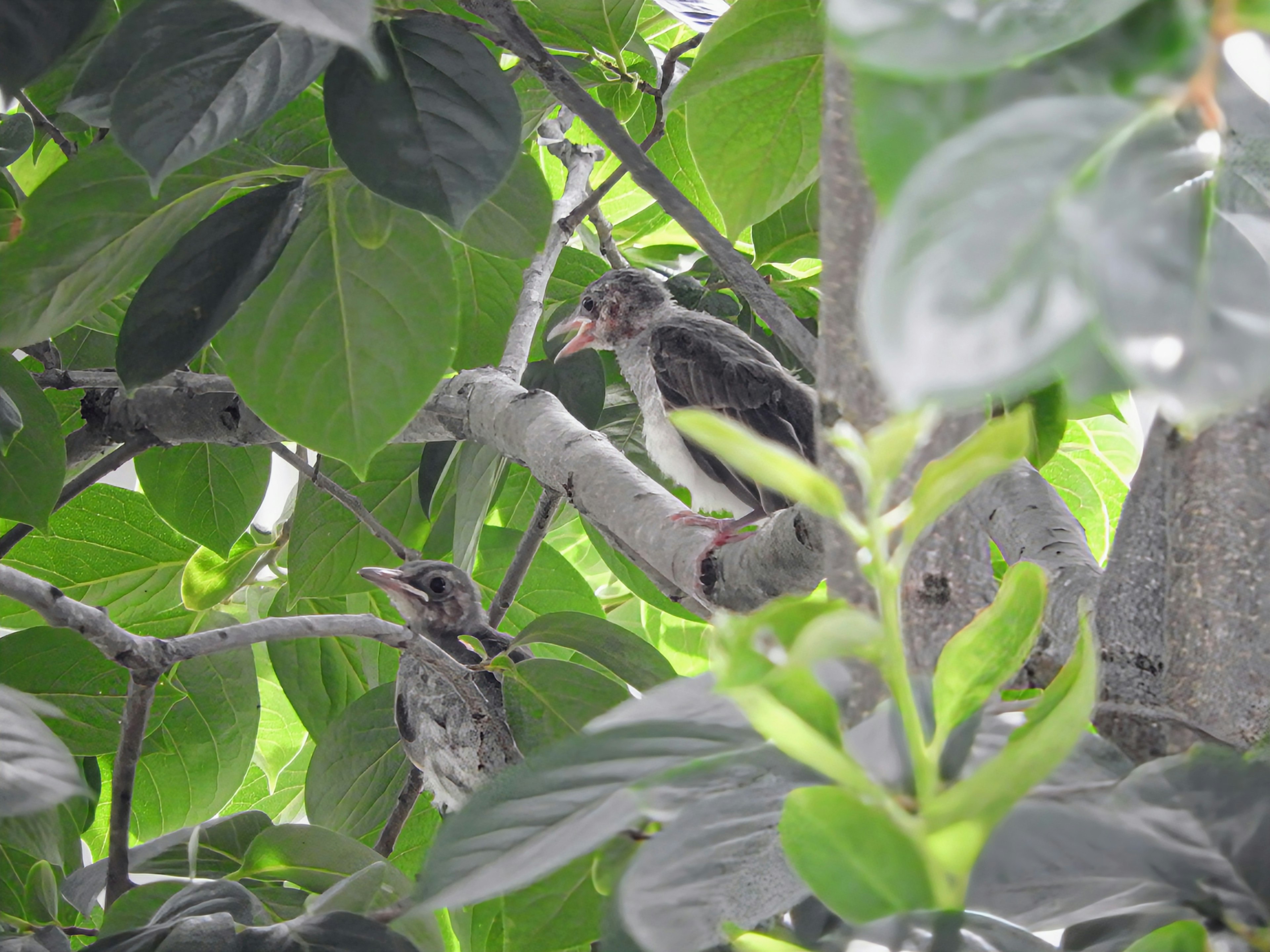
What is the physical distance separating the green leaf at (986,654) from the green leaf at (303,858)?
0.56m

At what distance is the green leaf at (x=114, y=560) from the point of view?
126cm

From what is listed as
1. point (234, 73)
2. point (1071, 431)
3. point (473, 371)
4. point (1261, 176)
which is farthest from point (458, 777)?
point (1261, 176)

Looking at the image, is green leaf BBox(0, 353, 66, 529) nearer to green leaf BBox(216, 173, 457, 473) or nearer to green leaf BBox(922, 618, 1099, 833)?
green leaf BBox(216, 173, 457, 473)

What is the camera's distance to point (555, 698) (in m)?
0.74

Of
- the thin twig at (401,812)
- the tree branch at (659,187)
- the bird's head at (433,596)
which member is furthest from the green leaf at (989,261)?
the bird's head at (433,596)

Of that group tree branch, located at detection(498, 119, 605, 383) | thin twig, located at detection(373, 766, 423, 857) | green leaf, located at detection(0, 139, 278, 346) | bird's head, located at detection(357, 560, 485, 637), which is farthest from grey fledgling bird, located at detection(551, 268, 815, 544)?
green leaf, located at detection(0, 139, 278, 346)

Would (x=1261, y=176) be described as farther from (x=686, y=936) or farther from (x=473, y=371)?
(x=473, y=371)

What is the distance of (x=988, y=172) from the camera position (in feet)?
0.53

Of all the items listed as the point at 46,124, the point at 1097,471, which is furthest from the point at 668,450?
the point at 46,124

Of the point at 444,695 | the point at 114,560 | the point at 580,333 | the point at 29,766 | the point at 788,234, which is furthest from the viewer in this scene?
the point at 580,333

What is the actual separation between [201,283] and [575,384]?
2.36 feet

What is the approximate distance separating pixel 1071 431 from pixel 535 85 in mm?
→ 705

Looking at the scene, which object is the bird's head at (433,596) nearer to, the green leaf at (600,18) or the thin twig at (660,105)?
the thin twig at (660,105)

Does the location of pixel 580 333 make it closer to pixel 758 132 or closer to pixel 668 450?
pixel 668 450
